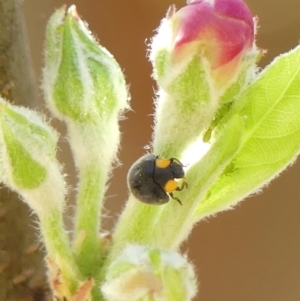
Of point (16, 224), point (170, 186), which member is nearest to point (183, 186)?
point (170, 186)

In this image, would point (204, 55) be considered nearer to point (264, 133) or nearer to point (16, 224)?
point (264, 133)

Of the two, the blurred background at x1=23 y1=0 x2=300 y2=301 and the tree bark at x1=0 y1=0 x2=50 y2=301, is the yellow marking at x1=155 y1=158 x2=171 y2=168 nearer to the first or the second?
the tree bark at x1=0 y1=0 x2=50 y2=301

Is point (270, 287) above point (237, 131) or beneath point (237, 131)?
beneath

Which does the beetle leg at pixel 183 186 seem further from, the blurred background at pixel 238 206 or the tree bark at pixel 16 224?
the blurred background at pixel 238 206

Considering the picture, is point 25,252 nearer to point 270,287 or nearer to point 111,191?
point 111,191

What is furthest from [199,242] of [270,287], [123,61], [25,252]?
[25,252]

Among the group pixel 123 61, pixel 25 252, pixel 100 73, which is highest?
pixel 100 73

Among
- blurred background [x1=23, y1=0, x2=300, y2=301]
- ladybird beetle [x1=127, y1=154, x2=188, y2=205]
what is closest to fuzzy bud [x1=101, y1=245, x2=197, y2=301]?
ladybird beetle [x1=127, y1=154, x2=188, y2=205]
